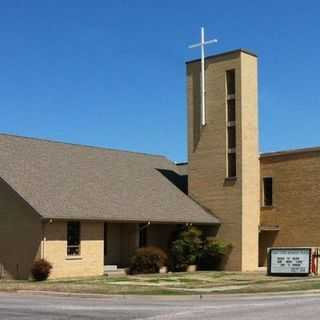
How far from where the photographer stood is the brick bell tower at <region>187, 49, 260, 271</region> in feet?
128

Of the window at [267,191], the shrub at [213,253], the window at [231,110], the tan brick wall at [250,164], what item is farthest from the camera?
the window at [267,191]

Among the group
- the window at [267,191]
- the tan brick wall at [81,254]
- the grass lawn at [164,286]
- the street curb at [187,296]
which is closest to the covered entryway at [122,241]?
the tan brick wall at [81,254]

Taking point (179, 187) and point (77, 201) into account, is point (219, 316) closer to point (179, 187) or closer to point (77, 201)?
point (77, 201)

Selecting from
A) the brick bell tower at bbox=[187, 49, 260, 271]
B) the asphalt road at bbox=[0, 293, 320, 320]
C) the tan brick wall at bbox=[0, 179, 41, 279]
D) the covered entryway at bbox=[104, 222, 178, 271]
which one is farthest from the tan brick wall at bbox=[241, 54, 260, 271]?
the asphalt road at bbox=[0, 293, 320, 320]

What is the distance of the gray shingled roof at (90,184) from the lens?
32.6 metres

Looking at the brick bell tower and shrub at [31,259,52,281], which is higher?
the brick bell tower

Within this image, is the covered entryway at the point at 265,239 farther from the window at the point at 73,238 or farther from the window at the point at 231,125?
the window at the point at 73,238

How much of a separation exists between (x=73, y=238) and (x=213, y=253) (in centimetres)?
913

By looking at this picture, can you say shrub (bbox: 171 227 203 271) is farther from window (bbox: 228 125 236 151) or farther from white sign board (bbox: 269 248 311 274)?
window (bbox: 228 125 236 151)

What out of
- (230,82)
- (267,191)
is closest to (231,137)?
(230,82)

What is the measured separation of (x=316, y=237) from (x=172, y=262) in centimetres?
802

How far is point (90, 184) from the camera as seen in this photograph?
36.5 meters

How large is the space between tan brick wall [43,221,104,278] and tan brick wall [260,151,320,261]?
11010 millimetres

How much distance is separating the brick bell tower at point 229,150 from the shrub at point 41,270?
12.1m
